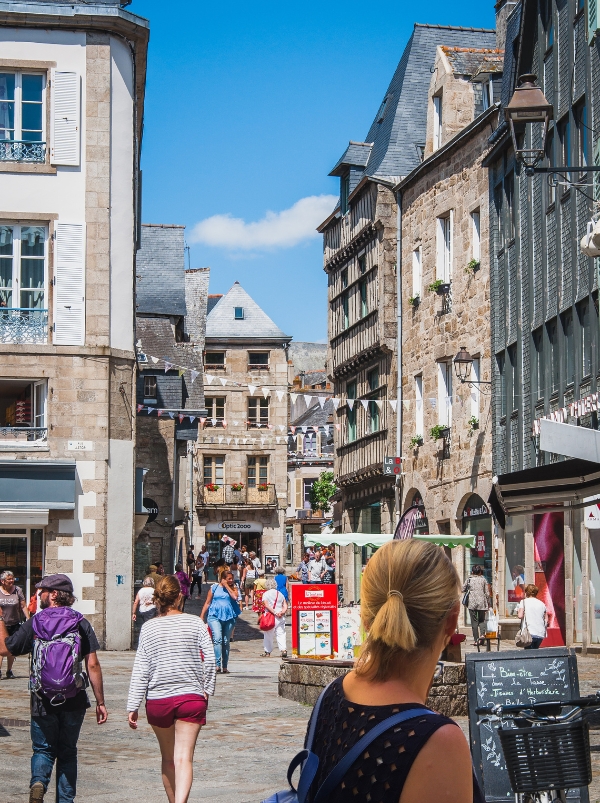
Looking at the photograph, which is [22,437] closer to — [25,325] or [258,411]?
[25,325]

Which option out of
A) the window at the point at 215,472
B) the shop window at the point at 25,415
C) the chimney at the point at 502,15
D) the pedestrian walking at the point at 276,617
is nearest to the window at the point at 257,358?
the window at the point at 215,472

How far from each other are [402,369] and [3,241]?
45.2 feet

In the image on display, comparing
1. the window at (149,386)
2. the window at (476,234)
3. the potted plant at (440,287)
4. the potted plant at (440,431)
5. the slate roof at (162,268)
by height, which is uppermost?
the slate roof at (162,268)

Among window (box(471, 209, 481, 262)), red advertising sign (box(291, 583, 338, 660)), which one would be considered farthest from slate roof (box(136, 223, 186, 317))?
red advertising sign (box(291, 583, 338, 660))

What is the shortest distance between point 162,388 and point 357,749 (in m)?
38.5

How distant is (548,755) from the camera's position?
16.2 ft

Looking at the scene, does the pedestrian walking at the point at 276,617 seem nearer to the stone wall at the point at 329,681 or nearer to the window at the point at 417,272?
the stone wall at the point at 329,681

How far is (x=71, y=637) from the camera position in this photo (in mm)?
7879

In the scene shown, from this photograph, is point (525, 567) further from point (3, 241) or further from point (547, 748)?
point (547, 748)

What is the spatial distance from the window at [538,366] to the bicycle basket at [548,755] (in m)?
19.9

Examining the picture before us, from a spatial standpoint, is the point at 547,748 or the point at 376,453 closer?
the point at 547,748

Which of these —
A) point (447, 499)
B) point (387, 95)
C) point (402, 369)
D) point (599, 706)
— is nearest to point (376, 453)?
point (402, 369)

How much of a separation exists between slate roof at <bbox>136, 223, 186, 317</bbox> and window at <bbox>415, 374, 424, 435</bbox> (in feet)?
47.1

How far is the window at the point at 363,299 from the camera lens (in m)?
38.6
